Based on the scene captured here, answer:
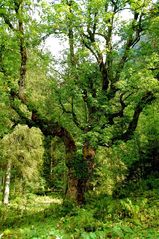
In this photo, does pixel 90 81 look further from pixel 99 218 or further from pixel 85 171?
pixel 99 218

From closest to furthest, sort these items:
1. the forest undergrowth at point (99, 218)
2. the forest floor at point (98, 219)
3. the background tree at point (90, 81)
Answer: the forest floor at point (98, 219), the forest undergrowth at point (99, 218), the background tree at point (90, 81)

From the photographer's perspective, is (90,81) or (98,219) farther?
(90,81)

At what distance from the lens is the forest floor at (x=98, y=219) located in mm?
10812

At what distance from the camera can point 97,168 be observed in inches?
872

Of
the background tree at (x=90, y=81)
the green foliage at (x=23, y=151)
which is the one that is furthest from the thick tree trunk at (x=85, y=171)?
the green foliage at (x=23, y=151)

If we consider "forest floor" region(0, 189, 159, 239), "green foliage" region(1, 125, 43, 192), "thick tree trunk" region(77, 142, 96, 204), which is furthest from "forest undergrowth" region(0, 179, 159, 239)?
"green foliage" region(1, 125, 43, 192)

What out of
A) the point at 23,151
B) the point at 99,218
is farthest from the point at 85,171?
the point at 23,151

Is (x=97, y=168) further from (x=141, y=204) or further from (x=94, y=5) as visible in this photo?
(x=94, y=5)

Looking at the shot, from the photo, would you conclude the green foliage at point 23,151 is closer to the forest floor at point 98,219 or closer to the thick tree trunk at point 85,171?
the forest floor at point 98,219

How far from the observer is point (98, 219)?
13117mm

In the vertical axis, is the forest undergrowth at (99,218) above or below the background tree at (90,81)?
below

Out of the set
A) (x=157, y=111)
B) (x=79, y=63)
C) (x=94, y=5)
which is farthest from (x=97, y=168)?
(x=94, y=5)

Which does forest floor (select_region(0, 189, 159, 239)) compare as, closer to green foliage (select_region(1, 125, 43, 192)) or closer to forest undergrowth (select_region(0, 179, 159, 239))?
forest undergrowth (select_region(0, 179, 159, 239))

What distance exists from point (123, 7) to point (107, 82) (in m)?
3.55
